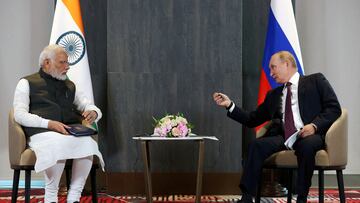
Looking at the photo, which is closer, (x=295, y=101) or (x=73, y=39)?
(x=295, y=101)

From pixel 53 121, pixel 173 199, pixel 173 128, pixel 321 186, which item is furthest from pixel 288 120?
pixel 53 121

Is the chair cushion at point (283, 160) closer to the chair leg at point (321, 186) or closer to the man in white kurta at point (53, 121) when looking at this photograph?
the chair leg at point (321, 186)

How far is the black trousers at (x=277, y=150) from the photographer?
381cm

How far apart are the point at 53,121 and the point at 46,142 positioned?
18 cm

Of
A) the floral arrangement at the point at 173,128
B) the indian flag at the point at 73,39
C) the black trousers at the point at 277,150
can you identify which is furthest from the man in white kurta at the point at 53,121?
the black trousers at the point at 277,150

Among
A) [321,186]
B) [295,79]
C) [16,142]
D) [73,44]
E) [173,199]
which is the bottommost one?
[173,199]

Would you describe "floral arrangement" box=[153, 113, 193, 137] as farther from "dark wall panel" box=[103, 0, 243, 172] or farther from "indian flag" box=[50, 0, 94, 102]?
"indian flag" box=[50, 0, 94, 102]

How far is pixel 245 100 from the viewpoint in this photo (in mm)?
5664

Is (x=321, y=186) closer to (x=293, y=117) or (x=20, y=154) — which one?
(x=293, y=117)

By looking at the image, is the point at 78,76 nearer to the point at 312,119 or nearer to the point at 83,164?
the point at 83,164

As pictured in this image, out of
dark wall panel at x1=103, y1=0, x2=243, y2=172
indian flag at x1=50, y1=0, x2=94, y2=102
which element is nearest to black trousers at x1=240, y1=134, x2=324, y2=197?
dark wall panel at x1=103, y1=0, x2=243, y2=172

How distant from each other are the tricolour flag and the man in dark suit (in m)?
0.84

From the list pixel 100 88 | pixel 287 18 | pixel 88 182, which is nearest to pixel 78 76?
pixel 100 88

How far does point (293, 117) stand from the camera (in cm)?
412
